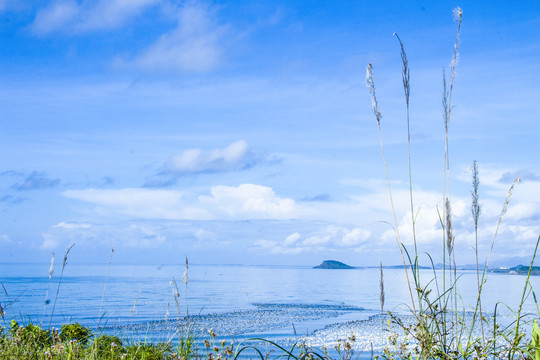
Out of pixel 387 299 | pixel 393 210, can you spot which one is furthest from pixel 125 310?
pixel 393 210

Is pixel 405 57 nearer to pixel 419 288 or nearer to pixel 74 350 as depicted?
pixel 419 288

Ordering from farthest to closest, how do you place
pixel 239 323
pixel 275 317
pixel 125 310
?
pixel 125 310, pixel 275 317, pixel 239 323

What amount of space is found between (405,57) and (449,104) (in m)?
0.45

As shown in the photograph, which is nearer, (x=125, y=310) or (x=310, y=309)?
(x=125, y=310)

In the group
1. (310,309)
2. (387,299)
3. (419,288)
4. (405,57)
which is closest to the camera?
(419,288)

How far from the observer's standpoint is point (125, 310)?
69.4 feet

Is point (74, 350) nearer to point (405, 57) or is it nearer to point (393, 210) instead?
point (393, 210)

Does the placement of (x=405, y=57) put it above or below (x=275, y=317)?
above

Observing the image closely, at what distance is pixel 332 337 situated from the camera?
13.3 m

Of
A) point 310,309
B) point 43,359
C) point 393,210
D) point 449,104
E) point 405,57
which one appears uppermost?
point 405,57

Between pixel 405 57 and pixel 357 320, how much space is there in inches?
633

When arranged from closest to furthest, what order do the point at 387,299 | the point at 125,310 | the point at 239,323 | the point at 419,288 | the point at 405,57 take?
1. the point at 419,288
2. the point at 405,57
3. the point at 239,323
4. the point at 125,310
5. the point at 387,299

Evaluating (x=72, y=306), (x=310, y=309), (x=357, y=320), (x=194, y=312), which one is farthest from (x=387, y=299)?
(x=72, y=306)

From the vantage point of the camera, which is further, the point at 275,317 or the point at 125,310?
the point at 125,310
